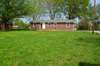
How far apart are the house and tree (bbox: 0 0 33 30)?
686 centimetres

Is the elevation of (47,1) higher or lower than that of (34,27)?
higher

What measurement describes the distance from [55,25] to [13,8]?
11.5m

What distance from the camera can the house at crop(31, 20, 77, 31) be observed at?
194 feet

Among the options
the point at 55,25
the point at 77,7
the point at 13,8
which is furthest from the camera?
the point at 77,7

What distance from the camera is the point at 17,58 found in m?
10.5

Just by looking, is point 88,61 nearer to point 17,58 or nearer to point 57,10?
point 17,58

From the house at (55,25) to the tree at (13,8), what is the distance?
22.5 ft

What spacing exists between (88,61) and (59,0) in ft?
190

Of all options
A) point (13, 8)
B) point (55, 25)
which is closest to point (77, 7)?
point (55, 25)

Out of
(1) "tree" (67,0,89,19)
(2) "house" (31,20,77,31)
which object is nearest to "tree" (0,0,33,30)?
(2) "house" (31,20,77,31)

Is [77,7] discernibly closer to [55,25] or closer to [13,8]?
[55,25]

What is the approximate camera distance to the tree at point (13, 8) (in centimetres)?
5268

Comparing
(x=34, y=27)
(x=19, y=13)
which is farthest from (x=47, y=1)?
(x=19, y=13)

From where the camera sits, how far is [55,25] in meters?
59.8
